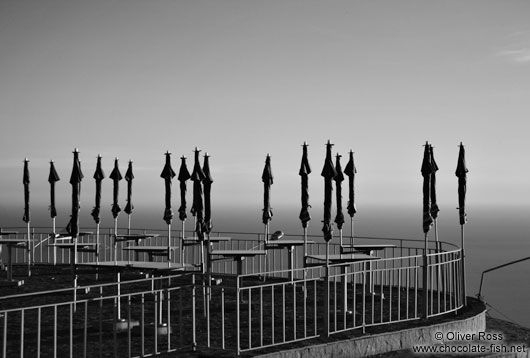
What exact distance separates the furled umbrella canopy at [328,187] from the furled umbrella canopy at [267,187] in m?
3.36

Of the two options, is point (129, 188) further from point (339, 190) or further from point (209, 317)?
point (209, 317)

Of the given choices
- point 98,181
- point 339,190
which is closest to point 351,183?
point 339,190

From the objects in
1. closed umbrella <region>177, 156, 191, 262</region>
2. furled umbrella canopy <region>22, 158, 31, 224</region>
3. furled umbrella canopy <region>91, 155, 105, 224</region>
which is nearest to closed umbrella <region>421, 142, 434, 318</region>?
closed umbrella <region>177, 156, 191, 262</region>

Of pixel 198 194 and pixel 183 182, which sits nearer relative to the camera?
pixel 198 194

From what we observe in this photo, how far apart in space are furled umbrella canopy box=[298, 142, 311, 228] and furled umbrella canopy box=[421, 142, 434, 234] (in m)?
2.59

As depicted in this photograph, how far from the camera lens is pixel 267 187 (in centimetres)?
1806

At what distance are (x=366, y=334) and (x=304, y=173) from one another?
6.15m

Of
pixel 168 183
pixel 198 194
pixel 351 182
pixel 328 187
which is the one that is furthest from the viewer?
pixel 168 183

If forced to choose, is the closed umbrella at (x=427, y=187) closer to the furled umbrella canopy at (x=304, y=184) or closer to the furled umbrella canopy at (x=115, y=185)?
the furled umbrella canopy at (x=304, y=184)

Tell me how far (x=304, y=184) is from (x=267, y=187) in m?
1.80

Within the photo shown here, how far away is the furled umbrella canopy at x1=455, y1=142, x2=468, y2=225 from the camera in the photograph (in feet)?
48.9

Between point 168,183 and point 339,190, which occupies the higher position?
point 168,183

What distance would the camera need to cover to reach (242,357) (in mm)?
9039

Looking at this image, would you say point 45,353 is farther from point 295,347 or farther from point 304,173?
point 304,173
